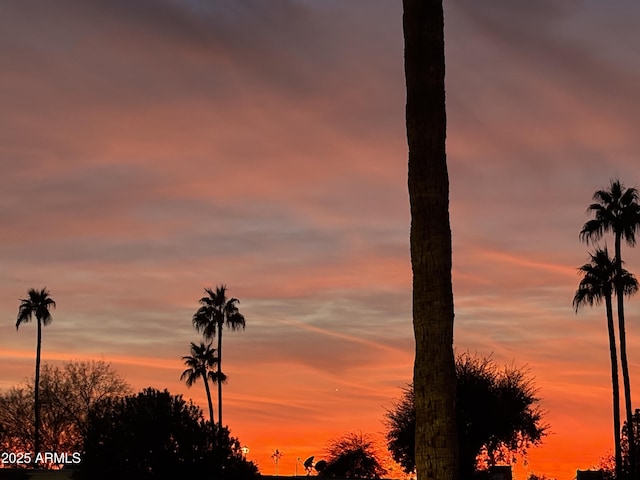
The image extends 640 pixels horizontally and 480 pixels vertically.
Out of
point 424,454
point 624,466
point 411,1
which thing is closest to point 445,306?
point 424,454

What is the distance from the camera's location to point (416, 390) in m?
15.7

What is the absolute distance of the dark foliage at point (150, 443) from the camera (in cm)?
4356

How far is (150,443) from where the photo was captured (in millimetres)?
43750

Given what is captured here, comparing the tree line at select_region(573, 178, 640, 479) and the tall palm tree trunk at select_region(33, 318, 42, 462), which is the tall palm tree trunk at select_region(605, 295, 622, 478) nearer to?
the tree line at select_region(573, 178, 640, 479)

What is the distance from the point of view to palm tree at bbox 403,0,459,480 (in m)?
15.4

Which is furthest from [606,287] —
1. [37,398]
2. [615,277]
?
[37,398]

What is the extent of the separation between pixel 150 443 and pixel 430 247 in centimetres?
3001

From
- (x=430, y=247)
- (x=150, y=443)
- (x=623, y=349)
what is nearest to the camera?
(x=430, y=247)

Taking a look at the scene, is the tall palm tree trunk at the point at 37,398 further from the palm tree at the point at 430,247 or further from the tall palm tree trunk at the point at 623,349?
the palm tree at the point at 430,247

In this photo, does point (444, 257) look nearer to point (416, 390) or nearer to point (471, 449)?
point (416, 390)

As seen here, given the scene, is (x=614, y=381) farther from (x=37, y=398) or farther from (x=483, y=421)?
(x=37, y=398)

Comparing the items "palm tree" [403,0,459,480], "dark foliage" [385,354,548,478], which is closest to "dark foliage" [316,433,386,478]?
"dark foliage" [385,354,548,478]

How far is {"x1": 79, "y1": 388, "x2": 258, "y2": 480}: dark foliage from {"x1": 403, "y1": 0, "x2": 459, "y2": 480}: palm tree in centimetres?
2954

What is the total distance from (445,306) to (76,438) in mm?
81467
